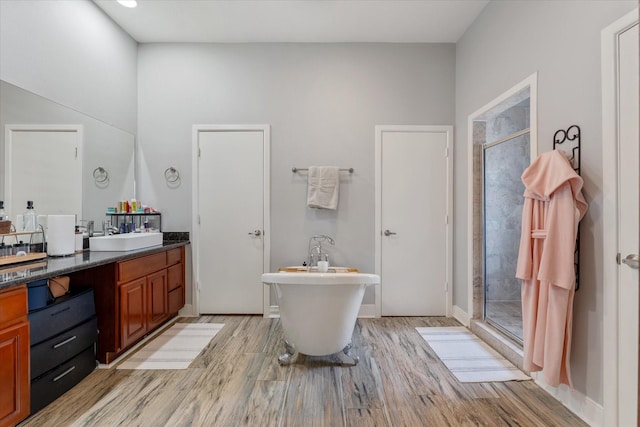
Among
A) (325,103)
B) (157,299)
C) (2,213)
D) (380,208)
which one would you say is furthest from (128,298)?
(325,103)

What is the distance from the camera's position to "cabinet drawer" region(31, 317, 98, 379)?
1719mm

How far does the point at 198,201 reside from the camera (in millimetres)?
3393

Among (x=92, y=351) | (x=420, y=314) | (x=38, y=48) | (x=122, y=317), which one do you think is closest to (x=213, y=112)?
(x=38, y=48)

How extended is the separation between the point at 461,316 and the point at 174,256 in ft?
9.75

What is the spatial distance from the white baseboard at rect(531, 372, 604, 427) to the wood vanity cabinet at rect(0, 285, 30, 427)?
116 inches

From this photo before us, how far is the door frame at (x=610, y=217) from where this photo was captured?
1.54 metres

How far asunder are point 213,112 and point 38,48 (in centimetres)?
143

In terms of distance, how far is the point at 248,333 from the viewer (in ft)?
9.58

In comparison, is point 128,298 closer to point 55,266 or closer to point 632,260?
point 55,266

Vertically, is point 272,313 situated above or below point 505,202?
below

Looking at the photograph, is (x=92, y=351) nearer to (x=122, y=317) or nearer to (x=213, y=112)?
(x=122, y=317)

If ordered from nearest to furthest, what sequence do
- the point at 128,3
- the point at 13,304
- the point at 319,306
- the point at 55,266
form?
the point at 13,304, the point at 55,266, the point at 319,306, the point at 128,3

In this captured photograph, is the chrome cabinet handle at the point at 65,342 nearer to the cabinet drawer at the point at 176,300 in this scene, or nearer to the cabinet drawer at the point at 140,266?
the cabinet drawer at the point at 140,266

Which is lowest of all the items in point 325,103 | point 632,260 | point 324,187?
point 632,260
